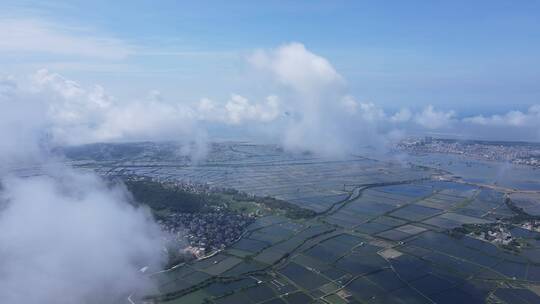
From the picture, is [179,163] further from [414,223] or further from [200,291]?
[200,291]

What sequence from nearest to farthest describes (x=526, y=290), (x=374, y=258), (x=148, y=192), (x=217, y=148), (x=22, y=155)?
1. (x=526, y=290)
2. (x=374, y=258)
3. (x=148, y=192)
4. (x=22, y=155)
5. (x=217, y=148)

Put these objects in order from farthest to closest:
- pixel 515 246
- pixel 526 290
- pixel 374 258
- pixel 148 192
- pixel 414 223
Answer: pixel 148 192
pixel 414 223
pixel 515 246
pixel 374 258
pixel 526 290

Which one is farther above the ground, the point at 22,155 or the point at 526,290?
the point at 22,155

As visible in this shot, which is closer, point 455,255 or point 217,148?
point 455,255

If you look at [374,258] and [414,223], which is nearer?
[374,258]

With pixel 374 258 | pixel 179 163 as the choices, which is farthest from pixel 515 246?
pixel 179 163

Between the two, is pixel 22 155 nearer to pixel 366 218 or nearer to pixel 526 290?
pixel 366 218

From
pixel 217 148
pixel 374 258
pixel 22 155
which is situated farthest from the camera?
pixel 217 148

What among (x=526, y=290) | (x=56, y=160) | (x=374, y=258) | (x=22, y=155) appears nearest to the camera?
(x=526, y=290)
